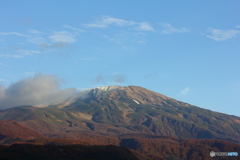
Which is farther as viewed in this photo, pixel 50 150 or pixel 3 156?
pixel 50 150

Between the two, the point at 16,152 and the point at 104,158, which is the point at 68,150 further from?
the point at 16,152

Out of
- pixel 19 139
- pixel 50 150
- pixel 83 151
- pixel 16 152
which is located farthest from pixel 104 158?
pixel 19 139

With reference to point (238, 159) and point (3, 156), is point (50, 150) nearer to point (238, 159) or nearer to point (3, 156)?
point (3, 156)

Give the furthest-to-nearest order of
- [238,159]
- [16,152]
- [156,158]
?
[238,159]
[156,158]
[16,152]

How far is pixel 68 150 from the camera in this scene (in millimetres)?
124562

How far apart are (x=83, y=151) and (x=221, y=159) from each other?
100.0 metres

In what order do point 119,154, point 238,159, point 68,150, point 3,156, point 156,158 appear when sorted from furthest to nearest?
point 238,159 → point 156,158 → point 119,154 → point 68,150 → point 3,156

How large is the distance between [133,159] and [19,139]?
281ft

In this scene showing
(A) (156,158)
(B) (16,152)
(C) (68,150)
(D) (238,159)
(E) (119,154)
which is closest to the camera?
(B) (16,152)

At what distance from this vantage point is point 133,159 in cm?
14012

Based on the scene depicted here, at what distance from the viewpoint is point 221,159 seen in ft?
655

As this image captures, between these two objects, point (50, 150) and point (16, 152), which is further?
point (50, 150)

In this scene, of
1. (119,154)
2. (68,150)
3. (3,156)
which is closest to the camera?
(3,156)

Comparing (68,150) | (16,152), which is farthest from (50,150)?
(16,152)
